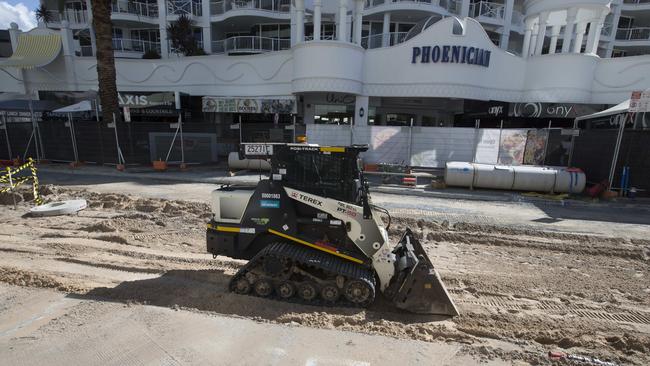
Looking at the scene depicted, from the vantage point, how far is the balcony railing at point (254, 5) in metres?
27.7

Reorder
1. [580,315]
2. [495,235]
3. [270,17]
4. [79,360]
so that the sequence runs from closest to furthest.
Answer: [79,360] < [580,315] < [495,235] < [270,17]

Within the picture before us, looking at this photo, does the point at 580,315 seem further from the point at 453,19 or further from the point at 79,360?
the point at 453,19

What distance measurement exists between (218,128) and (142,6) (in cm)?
1960

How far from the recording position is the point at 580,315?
441cm

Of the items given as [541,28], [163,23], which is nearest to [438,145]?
[541,28]

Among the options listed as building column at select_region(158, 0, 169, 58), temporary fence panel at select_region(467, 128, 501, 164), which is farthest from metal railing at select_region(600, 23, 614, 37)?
building column at select_region(158, 0, 169, 58)

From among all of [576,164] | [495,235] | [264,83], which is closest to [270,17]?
[264,83]

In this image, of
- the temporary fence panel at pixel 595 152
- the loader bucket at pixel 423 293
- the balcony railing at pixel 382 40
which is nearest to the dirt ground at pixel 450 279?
the loader bucket at pixel 423 293

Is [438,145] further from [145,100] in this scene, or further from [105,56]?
[145,100]

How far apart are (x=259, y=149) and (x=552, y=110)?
22.0 meters

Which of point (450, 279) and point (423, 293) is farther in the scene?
point (450, 279)

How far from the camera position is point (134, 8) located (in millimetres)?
29031

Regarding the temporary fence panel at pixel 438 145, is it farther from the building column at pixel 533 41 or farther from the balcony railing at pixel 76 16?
the balcony railing at pixel 76 16

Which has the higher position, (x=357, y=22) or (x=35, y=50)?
(x=357, y=22)
